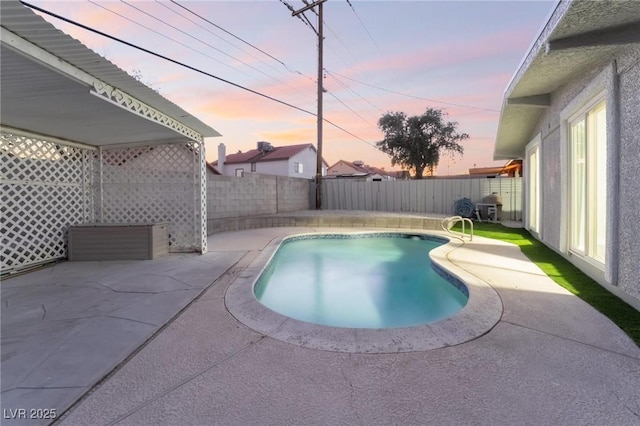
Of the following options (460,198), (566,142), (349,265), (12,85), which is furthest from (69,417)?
(460,198)

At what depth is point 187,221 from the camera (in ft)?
24.5

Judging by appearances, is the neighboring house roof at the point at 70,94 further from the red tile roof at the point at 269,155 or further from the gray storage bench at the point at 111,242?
the red tile roof at the point at 269,155

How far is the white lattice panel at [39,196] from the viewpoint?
17.3 ft

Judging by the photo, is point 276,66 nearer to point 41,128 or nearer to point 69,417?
point 41,128

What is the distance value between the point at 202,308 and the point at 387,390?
94.2 inches

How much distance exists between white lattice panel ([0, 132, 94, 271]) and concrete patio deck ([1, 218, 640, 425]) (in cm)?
227

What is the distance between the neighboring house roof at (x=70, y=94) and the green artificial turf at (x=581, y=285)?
5765mm

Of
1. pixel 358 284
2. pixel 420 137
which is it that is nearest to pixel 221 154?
pixel 420 137

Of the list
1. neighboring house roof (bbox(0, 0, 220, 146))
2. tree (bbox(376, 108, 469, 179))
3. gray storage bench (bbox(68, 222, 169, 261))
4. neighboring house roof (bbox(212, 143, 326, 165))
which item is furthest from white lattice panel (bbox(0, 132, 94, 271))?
neighboring house roof (bbox(212, 143, 326, 165))

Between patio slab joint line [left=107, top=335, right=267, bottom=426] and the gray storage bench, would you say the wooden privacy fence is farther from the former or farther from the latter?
patio slab joint line [left=107, top=335, right=267, bottom=426]

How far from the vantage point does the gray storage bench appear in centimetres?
625

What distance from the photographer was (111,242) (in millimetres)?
6320

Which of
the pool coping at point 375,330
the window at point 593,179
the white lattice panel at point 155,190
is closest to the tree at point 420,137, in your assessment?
the window at point 593,179

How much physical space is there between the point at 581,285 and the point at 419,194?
1158 centimetres
